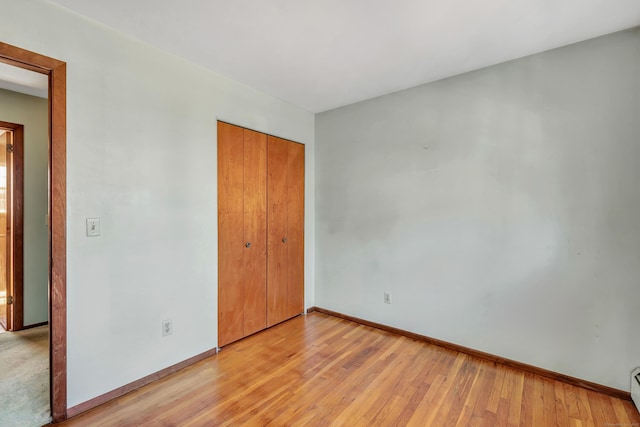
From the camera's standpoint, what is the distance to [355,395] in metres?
1.92

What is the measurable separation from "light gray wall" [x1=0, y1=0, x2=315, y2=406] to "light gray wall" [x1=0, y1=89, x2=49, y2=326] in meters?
1.74

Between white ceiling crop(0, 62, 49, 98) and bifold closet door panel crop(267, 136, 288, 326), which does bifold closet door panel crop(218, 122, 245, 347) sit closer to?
bifold closet door panel crop(267, 136, 288, 326)

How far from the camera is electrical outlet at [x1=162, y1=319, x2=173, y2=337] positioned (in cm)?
213

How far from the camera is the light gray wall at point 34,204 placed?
9.52ft

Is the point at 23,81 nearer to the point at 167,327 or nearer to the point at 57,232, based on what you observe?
the point at 57,232

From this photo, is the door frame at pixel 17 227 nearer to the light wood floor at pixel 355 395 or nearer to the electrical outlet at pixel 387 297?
the light wood floor at pixel 355 395

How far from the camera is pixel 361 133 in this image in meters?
3.12

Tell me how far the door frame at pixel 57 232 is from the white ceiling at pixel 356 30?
1.45ft

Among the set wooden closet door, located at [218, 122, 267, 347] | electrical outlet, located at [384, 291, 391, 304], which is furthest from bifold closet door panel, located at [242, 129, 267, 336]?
electrical outlet, located at [384, 291, 391, 304]

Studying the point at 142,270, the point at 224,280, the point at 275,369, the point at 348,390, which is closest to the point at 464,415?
the point at 348,390

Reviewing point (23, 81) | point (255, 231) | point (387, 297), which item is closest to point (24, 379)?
point (255, 231)

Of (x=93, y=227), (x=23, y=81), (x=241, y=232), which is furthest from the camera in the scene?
(x=241, y=232)

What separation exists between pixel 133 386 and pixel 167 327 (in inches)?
15.9

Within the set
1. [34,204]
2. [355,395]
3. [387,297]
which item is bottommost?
[355,395]
